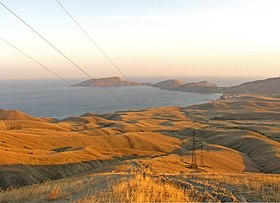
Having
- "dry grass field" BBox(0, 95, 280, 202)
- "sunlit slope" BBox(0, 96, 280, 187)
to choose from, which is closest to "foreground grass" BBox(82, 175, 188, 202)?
"dry grass field" BBox(0, 95, 280, 202)

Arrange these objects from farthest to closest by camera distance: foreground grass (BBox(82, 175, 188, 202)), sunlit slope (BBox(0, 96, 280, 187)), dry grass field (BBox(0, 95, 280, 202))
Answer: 1. sunlit slope (BBox(0, 96, 280, 187))
2. dry grass field (BBox(0, 95, 280, 202))
3. foreground grass (BBox(82, 175, 188, 202))

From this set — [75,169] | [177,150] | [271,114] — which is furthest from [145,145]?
[271,114]

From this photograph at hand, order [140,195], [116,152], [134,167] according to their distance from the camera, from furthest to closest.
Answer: [116,152] < [134,167] < [140,195]

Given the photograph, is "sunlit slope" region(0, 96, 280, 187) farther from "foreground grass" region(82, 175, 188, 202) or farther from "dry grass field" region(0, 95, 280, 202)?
"foreground grass" region(82, 175, 188, 202)

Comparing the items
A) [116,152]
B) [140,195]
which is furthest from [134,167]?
[116,152]

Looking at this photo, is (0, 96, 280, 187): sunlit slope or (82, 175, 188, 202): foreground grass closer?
(82, 175, 188, 202): foreground grass

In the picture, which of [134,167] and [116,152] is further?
[116,152]

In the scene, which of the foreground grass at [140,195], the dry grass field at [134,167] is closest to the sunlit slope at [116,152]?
the dry grass field at [134,167]

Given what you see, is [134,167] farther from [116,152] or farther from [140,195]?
[116,152]

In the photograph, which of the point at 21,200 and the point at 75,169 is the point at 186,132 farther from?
the point at 21,200
